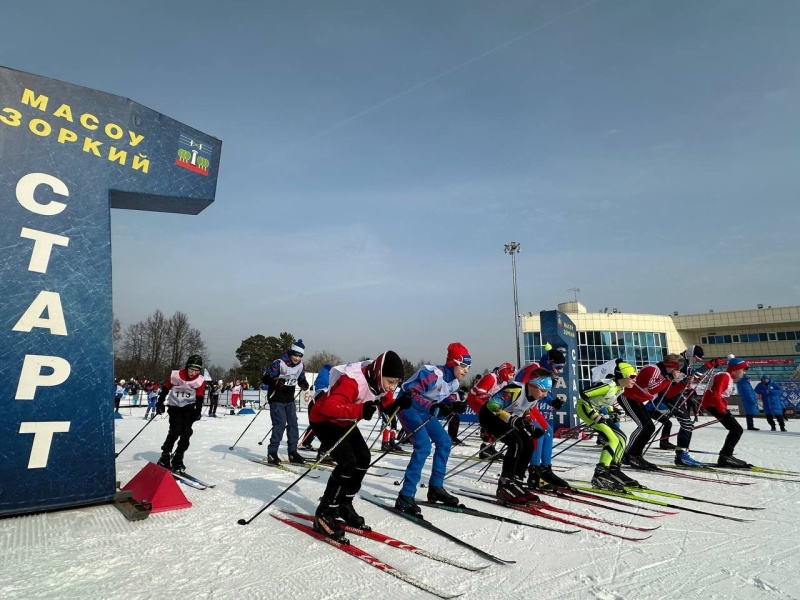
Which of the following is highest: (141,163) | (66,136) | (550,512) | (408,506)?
(66,136)

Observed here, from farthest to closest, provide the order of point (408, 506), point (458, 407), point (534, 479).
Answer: point (534, 479)
point (458, 407)
point (408, 506)

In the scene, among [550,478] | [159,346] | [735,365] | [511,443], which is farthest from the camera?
[159,346]

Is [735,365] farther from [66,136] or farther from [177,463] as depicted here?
[66,136]

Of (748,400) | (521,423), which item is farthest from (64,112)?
(748,400)

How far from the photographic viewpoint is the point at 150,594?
285cm

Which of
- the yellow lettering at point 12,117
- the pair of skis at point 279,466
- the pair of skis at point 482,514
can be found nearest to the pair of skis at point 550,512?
the pair of skis at point 482,514

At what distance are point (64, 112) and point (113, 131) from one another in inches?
19.7

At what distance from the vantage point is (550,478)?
5.99m

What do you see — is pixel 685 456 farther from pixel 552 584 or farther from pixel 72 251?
pixel 72 251

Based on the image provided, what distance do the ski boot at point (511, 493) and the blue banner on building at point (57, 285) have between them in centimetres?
439

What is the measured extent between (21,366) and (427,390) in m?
4.24

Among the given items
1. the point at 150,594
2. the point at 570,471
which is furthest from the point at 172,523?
the point at 570,471

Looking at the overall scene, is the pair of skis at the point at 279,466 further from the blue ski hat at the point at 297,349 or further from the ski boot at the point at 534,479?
the ski boot at the point at 534,479

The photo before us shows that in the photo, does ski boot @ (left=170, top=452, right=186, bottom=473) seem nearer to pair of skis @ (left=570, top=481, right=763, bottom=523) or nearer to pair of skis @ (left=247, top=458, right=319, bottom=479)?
pair of skis @ (left=247, top=458, right=319, bottom=479)
